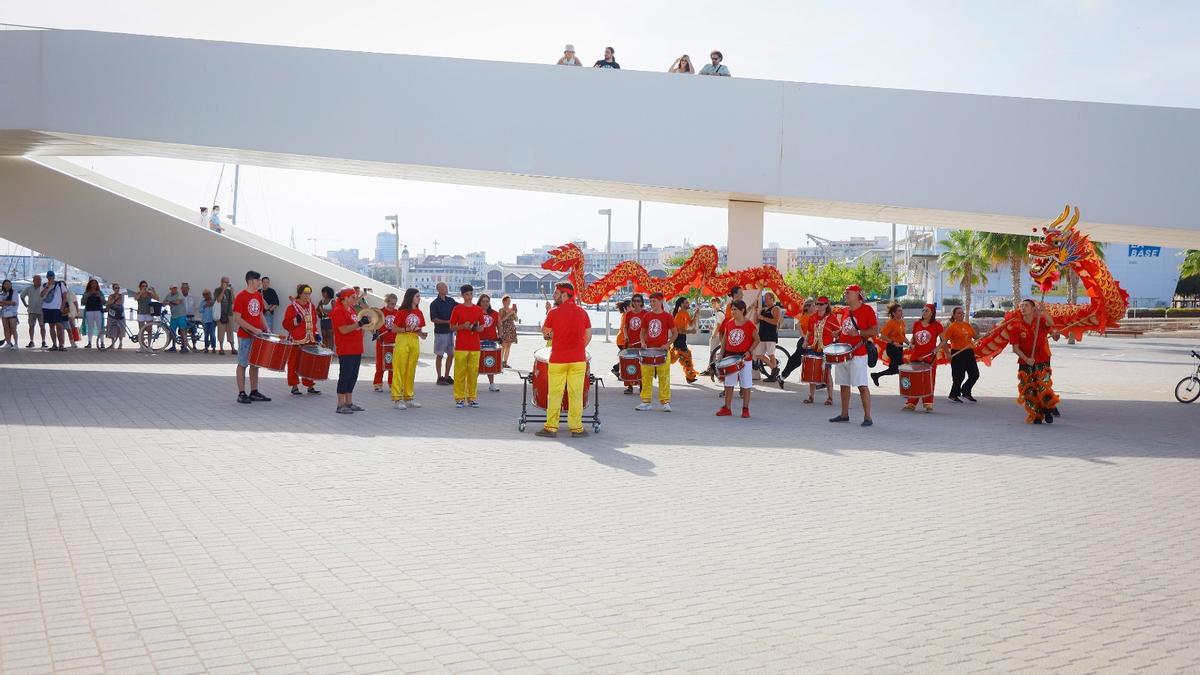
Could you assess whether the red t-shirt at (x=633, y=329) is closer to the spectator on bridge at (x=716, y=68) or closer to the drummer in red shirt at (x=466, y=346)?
the drummer in red shirt at (x=466, y=346)

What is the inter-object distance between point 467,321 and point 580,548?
8008 mm

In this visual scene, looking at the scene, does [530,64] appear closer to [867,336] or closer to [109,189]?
[867,336]

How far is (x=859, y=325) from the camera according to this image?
13164 mm

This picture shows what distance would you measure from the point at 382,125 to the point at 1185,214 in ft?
50.7

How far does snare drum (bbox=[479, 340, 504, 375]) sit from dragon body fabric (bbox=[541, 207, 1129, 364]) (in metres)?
2.73

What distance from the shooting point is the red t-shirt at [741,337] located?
13859 millimetres

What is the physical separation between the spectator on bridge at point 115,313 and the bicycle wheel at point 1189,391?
75.6 feet

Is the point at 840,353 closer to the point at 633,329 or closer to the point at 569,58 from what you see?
the point at 633,329

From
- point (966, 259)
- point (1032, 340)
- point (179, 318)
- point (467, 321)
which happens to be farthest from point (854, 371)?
point (966, 259)

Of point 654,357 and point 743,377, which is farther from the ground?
point 654,357

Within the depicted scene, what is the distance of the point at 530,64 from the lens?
18141 mm

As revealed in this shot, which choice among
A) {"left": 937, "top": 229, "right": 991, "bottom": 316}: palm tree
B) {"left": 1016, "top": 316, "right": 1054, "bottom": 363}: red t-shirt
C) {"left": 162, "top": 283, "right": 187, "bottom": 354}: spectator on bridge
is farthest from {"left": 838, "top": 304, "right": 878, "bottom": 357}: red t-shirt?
{"left": 937, "top": 229, "right": 991, "bottom": 316}: palm tree

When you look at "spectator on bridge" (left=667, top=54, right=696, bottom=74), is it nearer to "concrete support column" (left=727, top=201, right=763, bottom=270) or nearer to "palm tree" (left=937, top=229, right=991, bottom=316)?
"concrete support column" (left=727, top=201, right=763, bottom=270)

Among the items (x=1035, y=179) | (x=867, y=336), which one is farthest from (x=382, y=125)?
(x=1035, y=179)
